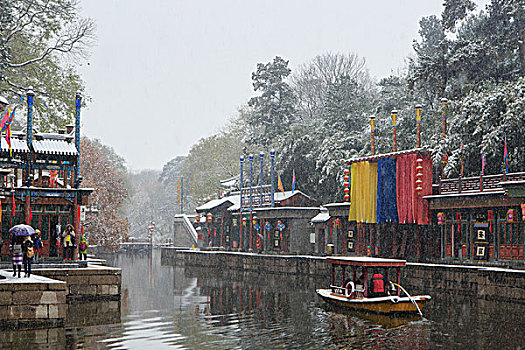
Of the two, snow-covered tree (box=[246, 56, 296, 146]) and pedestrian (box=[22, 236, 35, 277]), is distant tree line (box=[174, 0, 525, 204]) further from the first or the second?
pedestrian (box=[22, 236, 35, 277])

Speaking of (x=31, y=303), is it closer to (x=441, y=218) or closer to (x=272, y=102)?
(x=441, y=218)

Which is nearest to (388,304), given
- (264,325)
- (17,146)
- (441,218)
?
(264,325)

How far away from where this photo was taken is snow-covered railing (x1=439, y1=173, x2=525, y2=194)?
30.3m

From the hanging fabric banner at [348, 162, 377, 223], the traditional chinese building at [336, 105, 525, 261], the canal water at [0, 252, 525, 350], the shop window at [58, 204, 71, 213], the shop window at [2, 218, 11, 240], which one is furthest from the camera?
the hanging fabric banner at [348, 162, 377, 223]

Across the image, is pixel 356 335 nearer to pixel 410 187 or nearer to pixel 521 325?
pixel 521 325

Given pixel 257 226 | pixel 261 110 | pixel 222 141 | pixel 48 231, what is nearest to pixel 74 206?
pixel 48 231

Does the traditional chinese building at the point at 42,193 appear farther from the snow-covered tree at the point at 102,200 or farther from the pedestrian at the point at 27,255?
the snow-covered tree at the point at 102,200

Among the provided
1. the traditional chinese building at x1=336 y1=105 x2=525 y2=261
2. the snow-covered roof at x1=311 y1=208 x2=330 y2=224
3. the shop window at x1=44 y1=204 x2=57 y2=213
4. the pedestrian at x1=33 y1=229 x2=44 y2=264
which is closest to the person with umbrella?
the pedestrian at x1=33 y1=229 x2=44 y2=264

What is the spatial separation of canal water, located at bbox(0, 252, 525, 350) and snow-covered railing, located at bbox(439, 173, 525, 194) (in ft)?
19.8

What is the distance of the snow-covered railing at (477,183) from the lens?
3030cm

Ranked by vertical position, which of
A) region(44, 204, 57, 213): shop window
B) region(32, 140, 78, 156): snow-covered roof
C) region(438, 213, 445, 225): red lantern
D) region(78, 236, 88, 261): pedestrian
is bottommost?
region(78, 236, 88, 261): pedestrian

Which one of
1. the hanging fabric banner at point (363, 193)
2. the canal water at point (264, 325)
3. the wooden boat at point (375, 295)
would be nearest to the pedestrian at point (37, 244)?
the canal water at point (264, 325)

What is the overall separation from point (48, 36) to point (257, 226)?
19.0 meters

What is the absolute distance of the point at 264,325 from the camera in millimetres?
20922
